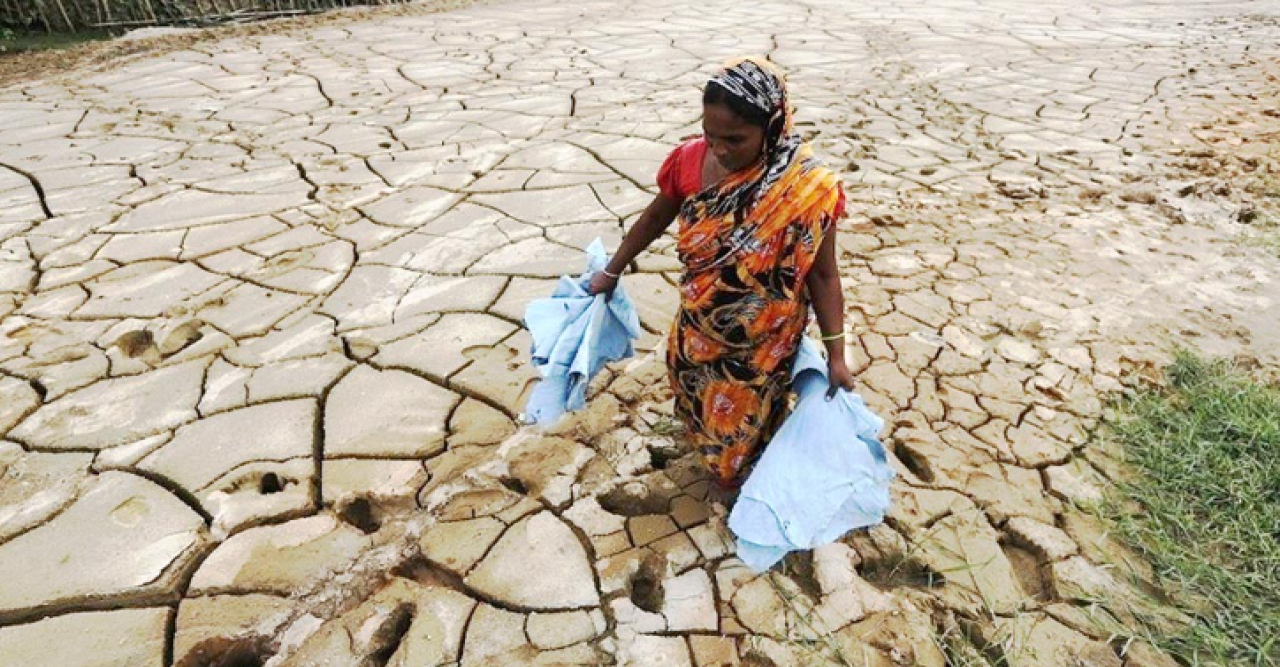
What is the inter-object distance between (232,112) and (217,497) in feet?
11.2

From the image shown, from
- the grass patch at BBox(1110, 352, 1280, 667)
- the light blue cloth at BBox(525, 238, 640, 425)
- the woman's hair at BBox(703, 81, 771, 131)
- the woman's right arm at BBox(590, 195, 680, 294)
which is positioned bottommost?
the grass patch at BBox(1110, 352, 1280, 667)

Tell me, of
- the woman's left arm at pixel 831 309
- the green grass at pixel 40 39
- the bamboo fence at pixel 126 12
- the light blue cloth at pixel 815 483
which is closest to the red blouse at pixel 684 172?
the woman's left arm at pixel 831 309

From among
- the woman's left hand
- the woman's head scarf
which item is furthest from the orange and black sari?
the woman's left hand

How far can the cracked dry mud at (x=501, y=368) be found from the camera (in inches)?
58.9

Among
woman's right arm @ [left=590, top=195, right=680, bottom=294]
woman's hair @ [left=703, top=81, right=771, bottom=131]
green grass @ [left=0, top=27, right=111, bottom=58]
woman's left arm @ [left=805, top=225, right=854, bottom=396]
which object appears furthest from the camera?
green grass @ [left=0, top=27, right=111, bottom=58]

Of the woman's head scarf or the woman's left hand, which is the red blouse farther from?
the woman's left hand

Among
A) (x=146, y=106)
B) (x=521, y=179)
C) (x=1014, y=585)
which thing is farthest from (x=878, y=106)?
(x=146, y=106)

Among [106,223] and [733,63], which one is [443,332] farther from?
[106,223]

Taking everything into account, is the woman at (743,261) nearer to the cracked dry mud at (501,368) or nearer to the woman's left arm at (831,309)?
the woman's left arm at (831,309)

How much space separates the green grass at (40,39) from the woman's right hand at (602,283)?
21.3 ft

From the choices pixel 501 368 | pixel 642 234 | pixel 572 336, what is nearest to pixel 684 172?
pixel 642 234

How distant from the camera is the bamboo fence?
6.02m

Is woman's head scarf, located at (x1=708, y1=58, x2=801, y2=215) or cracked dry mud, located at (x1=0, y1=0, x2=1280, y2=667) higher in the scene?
woman's head scarf, located at (x1=708, y1=58, x2=801, y2=215)

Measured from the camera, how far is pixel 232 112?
4363 mm
